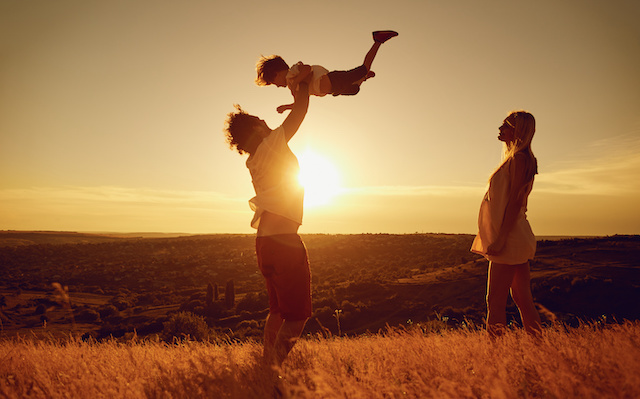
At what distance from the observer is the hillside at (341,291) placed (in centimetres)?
2069

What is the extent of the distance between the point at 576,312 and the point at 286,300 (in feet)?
68.9

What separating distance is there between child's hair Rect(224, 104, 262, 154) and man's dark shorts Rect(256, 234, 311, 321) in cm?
73

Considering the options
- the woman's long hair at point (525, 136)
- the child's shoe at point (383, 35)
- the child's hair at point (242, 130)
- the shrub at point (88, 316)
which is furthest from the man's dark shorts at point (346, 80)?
the shrub at point (88, 316)

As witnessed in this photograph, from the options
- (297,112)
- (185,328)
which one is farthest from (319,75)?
(185,328)

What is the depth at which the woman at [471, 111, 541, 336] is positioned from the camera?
3465mm

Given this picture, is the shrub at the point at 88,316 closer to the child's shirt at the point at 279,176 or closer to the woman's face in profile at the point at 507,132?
the child's shirt at the point at 279,176

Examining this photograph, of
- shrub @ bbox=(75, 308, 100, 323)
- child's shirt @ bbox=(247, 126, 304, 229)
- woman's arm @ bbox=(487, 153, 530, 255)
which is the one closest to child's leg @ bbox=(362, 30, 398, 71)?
child's shirt @ bbox=(247, 126, 304, 229)

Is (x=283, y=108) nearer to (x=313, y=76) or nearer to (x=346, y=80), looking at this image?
(x=313, y=76)

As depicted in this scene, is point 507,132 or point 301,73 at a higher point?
point 301,73

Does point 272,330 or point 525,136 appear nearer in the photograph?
point 272,330

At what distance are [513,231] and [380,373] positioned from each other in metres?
1.71

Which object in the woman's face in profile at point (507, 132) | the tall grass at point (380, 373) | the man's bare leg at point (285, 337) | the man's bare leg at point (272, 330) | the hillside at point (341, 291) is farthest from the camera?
the hillside at point (341, 291)

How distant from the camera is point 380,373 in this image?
2746 millimetres

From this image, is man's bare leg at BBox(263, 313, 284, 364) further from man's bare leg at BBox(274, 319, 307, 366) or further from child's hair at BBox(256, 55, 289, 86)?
child's hair at BBox(256, 55, 289, 86)
